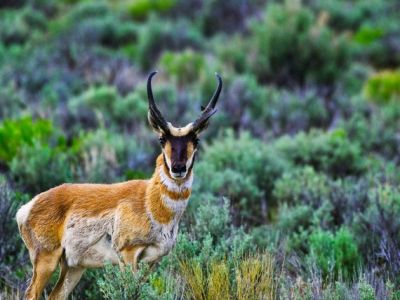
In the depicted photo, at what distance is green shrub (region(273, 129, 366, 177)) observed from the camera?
460 inches

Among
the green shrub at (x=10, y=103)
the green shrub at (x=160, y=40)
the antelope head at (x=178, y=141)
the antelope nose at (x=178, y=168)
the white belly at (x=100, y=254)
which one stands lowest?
the green shrub at (x=160, y=40)

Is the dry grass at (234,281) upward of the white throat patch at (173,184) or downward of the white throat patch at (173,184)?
downward

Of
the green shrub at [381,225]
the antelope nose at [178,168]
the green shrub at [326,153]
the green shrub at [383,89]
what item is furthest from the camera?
the green shrub at [383,89]

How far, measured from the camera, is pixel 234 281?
599 cm

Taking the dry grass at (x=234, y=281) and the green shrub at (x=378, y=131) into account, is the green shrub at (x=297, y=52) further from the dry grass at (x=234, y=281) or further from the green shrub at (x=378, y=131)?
the dry grass at (x=234, y=281)

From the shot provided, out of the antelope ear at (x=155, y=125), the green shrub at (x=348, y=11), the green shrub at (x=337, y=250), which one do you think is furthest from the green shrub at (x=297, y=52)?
the antelope ear at (x=155, y=125)

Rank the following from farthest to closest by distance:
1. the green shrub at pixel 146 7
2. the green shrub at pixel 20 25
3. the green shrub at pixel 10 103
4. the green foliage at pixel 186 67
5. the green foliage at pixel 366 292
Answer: the green shrub at pixel 146 7, the green shrub at pixel 20 25, the green foliage at pixel 186 67, the green shrub at pixel 10 103, the green foliage at pixel 366 292

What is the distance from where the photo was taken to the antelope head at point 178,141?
5828 mm

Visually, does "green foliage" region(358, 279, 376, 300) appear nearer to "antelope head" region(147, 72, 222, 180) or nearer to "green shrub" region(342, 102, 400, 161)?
"antelope head" region(147, 72, 222, 180)

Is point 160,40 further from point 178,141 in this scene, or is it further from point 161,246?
point 161,246

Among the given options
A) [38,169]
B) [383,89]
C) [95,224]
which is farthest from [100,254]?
→ [383,89]

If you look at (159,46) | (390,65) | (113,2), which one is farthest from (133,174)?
(113,2)

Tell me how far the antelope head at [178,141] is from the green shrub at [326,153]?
5955 mm

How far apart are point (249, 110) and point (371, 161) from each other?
3.93 meters
